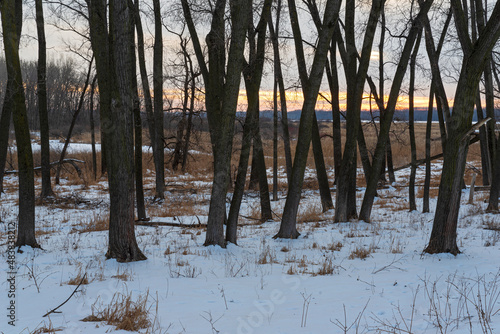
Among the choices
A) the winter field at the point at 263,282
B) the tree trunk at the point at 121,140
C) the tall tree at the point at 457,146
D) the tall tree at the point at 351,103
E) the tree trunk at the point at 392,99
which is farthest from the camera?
the tall tree at the point at 351,103

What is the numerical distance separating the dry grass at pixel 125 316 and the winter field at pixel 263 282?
0.01 m

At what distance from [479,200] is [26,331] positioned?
14645 mm

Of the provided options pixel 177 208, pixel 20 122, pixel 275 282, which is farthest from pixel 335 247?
pixel 177 208

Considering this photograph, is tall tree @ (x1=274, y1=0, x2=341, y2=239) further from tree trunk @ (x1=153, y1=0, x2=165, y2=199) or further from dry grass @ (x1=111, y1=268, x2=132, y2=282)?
tree trunk @ (x1=153, y1=0, x2=165, y2=199)

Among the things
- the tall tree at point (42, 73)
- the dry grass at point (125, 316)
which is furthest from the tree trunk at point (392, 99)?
the tall tree at point (42, 73)

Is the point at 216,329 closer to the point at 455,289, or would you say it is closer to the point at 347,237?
the point at 455,289

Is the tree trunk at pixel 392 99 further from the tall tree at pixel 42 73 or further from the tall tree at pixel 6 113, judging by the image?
the tall tree at pixel 42 73

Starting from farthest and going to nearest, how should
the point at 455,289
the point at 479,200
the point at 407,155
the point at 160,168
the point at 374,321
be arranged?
the point at 407,155
the point at 160,168
the point at 479,200
the point at 455,289
the point at 374,321

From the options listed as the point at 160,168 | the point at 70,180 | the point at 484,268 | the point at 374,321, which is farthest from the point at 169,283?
the point at 70,180

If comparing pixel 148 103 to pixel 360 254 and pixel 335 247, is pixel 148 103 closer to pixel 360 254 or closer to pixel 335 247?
pixel 335 247

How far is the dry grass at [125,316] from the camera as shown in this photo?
3.57 metres

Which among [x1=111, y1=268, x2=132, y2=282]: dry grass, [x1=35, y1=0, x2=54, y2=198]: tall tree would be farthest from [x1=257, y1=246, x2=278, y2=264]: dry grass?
[x1=35, y1=0, x2=54, y2=198]: tall tree

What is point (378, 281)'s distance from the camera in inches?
201

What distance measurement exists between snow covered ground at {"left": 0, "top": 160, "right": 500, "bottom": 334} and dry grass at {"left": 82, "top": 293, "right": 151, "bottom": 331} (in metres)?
0.09
